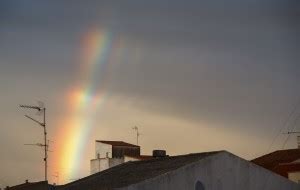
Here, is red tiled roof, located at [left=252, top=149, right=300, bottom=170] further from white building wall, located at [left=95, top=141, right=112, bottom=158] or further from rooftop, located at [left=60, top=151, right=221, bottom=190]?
white building wall, located at [left=95, top=141, right=112, bottom=158]

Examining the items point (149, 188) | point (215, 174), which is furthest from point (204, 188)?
point (149, 188)

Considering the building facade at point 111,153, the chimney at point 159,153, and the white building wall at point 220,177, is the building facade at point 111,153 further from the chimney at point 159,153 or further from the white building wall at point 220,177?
the white building wall at point 220,177

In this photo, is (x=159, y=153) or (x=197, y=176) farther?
(x=159, y=153)

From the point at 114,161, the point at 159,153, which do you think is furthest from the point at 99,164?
the point at 159,153

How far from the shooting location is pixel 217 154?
3212 cm

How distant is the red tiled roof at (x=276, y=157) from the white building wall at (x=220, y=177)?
74.9ft

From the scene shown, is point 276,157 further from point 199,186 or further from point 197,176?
point 197,176

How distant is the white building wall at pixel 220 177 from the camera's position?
97.1 ft

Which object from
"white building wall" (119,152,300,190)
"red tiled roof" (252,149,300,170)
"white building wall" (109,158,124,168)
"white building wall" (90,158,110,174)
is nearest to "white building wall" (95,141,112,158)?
"white building wall" (90,158,110,174)

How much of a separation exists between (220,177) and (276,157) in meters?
29.7

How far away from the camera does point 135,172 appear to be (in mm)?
34781

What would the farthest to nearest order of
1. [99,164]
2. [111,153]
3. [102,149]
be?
1. [102,149]
2. [99,164]
3. [111,153]

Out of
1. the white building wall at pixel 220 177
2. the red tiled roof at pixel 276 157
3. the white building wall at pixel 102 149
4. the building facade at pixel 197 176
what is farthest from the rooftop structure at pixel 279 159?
the white building wall at pixel 102 149

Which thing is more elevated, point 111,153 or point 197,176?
point 111,153
